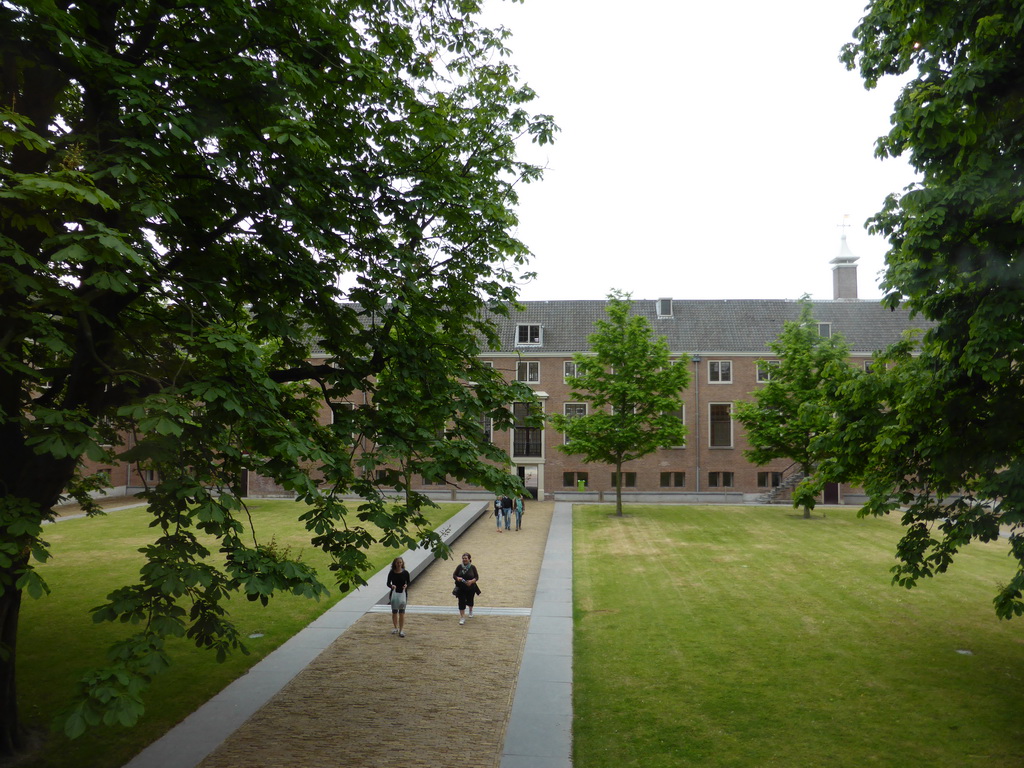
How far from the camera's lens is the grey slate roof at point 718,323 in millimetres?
49656

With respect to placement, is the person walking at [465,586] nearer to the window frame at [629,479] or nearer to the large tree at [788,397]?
the large tree at [788,397]

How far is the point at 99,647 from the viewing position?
49.3 ft

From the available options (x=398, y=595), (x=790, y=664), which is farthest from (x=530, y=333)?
(x=790, y=664)

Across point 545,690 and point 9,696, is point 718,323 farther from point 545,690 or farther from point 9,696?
point 9,696

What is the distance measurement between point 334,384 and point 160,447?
9.73 ft

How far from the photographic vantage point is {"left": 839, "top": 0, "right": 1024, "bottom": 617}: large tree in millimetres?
9547

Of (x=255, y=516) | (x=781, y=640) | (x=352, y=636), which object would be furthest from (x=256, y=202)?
(x=255, y=516)

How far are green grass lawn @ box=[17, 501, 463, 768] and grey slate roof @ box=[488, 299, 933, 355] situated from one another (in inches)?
1058

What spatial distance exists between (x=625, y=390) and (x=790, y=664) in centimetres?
2400

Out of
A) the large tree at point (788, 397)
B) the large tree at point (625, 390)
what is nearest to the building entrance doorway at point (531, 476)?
the large tree at point (625, 390)

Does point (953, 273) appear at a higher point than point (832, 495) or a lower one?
higher

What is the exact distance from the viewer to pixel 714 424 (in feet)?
161

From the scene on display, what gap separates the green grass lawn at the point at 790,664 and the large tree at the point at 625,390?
39.5 ft

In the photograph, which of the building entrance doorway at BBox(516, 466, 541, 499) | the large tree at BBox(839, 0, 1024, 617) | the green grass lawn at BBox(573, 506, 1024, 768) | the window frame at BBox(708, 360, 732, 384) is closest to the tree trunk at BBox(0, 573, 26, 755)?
the green grass lawn at BBox(573, 506, 1024, 768)
